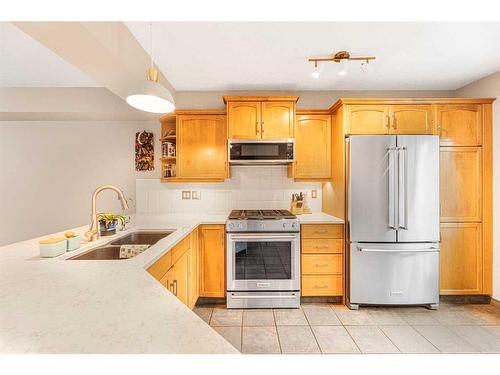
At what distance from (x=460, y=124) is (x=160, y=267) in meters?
3.21

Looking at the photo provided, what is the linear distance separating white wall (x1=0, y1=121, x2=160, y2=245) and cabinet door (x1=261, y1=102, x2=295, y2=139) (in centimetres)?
149

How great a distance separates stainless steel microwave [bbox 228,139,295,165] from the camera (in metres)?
2.95

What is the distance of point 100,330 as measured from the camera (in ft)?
2.24

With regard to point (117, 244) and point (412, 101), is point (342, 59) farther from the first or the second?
point (117, 244)

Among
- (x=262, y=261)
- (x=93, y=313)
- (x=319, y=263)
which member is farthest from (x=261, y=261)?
(x=93, y=313)

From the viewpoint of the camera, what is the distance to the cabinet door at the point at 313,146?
121 inches

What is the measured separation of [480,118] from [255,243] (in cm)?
271

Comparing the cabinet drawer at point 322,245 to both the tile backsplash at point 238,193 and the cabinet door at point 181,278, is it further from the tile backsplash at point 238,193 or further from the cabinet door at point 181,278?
the cabinet door at point 181,278

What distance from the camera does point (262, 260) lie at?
266cm

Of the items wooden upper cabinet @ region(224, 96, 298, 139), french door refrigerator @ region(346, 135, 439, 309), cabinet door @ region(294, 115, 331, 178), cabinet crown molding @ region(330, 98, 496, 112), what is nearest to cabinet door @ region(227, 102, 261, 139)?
wooden upper cabinet @ region(224, 96, 298, 139)

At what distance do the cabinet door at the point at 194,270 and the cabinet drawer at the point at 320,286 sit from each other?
1.11m
